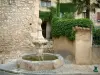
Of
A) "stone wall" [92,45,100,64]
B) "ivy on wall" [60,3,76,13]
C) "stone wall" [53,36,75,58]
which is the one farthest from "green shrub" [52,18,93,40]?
"ivy on wall" [60,3,76,13]

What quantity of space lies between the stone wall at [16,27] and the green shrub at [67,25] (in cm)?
161

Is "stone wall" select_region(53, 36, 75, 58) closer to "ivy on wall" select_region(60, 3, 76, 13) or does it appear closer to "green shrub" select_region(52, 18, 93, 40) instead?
"green shrub" select_region(52, 18, 93, 40)

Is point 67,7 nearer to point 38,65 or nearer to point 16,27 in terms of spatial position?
point 16,27

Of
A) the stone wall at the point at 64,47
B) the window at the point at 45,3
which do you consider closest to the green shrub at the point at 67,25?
the stone wall at the point at 64,47

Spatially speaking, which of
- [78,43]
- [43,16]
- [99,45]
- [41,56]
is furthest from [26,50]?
[43,16]

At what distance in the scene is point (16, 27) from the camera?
12.9 metres

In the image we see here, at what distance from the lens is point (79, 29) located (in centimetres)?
1203

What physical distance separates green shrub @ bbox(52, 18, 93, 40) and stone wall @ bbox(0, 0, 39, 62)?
1.61 m

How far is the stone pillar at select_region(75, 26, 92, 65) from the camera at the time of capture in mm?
12094

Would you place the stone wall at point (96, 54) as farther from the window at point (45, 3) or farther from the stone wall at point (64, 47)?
the window at point (45, 3)

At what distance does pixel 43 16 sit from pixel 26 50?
12.2 metres

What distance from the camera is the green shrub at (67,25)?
12.8 meters

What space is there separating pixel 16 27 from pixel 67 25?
3.20 metres

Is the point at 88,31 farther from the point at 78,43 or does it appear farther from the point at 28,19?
the point at 28,19
